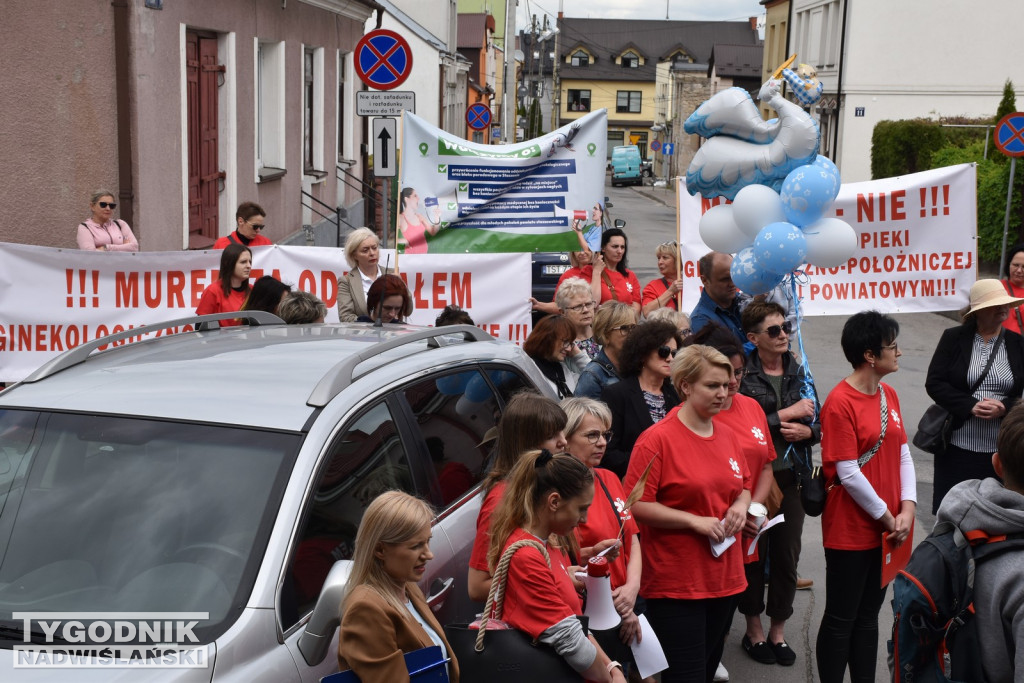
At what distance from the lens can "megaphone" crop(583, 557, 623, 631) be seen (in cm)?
376

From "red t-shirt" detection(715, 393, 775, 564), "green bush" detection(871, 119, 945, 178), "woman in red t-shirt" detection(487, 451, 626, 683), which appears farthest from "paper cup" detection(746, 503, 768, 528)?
"green bush" detection(871, 119, 945, 178)

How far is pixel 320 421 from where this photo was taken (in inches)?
128

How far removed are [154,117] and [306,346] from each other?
25.9ft

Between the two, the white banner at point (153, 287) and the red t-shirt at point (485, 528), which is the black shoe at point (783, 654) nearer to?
the red t-shirt at point (485, 528)

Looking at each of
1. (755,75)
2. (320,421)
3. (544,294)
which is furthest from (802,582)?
(755,75)

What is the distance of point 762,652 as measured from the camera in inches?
223

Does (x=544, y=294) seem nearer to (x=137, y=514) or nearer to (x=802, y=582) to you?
(x=802, y=582)

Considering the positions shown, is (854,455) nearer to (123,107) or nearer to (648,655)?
(648,655)

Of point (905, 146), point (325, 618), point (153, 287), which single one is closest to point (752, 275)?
point (325, 618)

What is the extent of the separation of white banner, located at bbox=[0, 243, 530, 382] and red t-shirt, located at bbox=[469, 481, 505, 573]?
4772 millimetres

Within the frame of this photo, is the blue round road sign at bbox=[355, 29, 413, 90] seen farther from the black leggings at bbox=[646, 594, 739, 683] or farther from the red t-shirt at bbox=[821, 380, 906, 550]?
the black leggings at bbox=[646, 594, 739, 683]

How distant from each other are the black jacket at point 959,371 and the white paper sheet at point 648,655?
2998 mm

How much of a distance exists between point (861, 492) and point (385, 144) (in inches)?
264

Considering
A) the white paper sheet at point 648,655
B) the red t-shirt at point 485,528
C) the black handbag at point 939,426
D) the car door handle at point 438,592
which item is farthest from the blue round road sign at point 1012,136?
the car door handle at point 438,592
